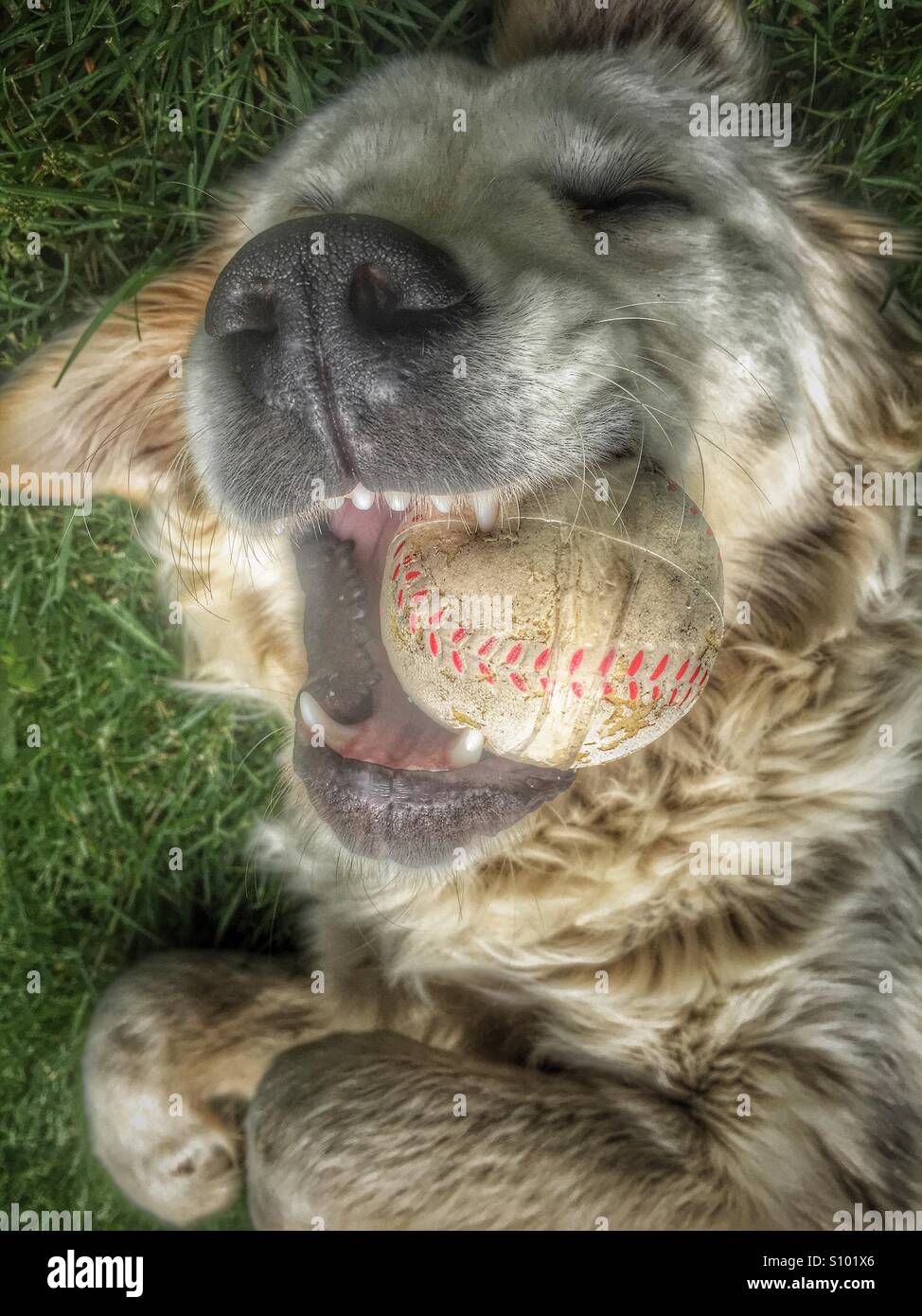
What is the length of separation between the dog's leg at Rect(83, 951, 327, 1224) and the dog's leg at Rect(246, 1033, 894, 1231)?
356mm

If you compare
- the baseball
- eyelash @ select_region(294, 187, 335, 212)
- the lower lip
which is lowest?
the lower lip

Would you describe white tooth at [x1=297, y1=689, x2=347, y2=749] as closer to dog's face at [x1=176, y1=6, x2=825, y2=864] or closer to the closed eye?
dog's face at [x1=176, y1=6, x2=825, y2=864]

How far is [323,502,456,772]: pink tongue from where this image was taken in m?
2.13

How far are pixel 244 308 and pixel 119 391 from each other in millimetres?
978

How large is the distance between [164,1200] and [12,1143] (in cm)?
62

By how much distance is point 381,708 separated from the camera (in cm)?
219

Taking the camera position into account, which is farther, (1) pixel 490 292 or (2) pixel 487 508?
(2) pixel 487 508

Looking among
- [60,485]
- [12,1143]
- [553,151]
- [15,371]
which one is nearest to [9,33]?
[15,371]

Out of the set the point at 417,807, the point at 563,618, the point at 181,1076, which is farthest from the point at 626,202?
the point at 181,1076

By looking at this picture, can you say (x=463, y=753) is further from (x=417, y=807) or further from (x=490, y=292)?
(x=490, y=292)

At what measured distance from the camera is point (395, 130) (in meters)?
2.21

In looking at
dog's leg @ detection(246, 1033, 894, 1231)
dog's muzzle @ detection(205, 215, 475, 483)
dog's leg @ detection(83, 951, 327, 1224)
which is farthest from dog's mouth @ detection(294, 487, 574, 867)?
dog's leg @ detection(83, 951, 327, 1224)

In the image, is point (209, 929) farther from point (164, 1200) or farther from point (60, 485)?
point (60, 485)

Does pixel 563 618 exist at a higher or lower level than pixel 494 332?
lower
